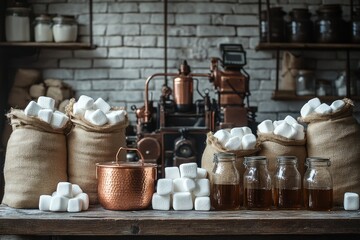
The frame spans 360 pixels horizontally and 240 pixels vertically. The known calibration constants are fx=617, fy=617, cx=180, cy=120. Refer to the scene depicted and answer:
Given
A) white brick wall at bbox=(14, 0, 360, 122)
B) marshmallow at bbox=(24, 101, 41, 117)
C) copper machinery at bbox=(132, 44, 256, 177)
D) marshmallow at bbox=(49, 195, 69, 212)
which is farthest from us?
white brick wall at bbox=(14, 0, 360, 122)

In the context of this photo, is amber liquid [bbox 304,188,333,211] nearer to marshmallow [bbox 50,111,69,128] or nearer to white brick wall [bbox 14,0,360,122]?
marshmallow [bbox 50,111,69,128]

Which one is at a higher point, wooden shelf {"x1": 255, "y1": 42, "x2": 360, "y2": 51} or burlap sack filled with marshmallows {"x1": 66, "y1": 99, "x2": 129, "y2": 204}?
wooden shelf {"x1": 255, "y1": 42, "x2": 360, "y2": 51}

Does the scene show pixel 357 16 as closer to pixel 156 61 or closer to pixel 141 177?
pixel 156 61

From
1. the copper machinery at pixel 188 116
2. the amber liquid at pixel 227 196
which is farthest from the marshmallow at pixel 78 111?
the copper machinery at pixel 188 116

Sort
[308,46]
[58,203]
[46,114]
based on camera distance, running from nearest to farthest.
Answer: [58,203], [46,114], [308,46]

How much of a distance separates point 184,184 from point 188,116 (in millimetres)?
2103

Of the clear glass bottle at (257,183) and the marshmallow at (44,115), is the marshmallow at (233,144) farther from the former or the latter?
the marshmallow at (44,115)

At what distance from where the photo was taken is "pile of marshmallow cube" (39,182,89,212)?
203 cm

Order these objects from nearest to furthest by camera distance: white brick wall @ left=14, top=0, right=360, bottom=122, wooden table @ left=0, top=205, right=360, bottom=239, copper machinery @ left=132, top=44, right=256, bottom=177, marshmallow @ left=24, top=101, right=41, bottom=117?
wooden table @ left=0, top=205, right=360, bottom=239
marshmallow @ left=24, top=101, right=41, bottom=117
copper machinery @ left=132, top=44, right=256, bottom=177
white brick wall @ left=14, top=0, right=360, bottom=122

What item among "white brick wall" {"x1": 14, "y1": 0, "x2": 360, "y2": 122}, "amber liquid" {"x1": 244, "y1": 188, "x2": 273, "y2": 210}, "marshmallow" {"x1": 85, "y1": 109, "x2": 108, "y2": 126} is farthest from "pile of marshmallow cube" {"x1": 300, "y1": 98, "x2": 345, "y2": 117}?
"white brick wall" {"x1": 14, "y1": 0, "x2": 360, "y2": 122}

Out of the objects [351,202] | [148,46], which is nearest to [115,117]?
[351,202]

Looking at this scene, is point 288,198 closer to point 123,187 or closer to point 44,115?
point 123,187

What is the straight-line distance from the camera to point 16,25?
16.0ft

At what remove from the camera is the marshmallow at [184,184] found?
2094mm
